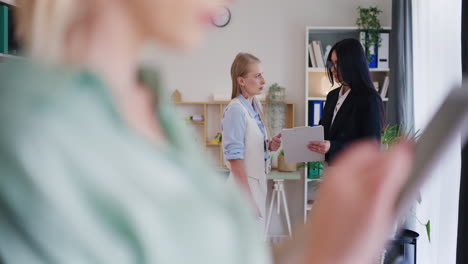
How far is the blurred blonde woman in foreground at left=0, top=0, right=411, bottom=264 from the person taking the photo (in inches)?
12.7

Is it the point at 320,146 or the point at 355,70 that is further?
the point at 320,146

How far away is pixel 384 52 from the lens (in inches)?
173

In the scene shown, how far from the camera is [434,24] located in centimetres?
324

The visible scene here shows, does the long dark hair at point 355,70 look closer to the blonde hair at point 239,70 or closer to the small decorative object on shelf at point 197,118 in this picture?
the blonde hair at point 239,70

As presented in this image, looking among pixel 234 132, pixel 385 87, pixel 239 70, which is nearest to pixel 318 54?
pixel 385 87

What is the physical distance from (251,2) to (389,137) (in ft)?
7.36

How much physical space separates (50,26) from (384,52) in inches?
170

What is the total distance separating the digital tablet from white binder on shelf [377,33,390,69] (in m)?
4.14

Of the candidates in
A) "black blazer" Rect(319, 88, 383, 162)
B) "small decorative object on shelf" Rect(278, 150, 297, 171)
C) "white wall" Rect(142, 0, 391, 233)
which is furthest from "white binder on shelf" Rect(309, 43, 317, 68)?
"black blazer" Rect(319, 88, 383, 162)

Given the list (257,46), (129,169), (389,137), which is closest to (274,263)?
(129,169)

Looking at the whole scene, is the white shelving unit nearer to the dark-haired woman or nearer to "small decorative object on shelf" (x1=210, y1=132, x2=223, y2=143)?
"small decorative object on shelf" (x1=210, y1=132, x2=223, y2=143)

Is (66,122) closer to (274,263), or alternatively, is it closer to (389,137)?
(274,263)

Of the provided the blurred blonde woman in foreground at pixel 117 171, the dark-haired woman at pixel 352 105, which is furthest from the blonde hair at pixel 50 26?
the dark-haired woman at pixel 352 105

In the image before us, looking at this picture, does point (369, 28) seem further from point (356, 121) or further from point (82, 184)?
point (82, 184)
